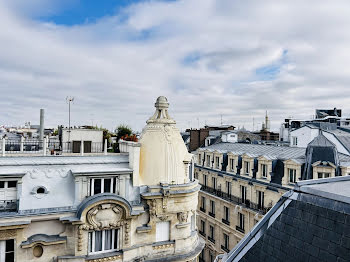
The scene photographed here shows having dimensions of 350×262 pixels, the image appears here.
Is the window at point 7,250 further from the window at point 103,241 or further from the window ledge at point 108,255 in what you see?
the window at point 103,241

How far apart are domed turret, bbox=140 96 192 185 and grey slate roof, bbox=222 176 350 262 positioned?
31.1 ft

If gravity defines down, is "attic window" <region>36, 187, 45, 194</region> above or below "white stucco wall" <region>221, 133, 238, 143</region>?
below

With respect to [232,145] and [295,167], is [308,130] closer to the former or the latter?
[232,145]

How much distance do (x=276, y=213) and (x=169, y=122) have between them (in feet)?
37.6

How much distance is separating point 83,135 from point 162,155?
6.96 m

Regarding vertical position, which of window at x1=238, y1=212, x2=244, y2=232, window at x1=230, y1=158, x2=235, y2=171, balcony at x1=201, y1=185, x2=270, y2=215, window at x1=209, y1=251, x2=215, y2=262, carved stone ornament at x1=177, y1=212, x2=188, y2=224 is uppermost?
window at x1=230, y1=158, x2=235, y2=171

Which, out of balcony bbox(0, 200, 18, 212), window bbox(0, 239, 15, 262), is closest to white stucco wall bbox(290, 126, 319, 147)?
balcony bbox(0, 200, 18, 212)

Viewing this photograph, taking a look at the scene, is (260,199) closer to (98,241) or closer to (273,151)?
(273,151)

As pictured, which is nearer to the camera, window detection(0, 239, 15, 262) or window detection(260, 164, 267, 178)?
window detection(0, 239, 15, 262)

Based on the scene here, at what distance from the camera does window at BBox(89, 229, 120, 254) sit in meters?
14.8

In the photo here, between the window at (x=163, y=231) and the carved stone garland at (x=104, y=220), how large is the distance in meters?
1.96

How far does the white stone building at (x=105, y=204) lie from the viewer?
13477 millimetres

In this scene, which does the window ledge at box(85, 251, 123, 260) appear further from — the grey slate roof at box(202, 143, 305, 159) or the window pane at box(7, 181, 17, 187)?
the grey slate roof at box(202, 143, 305, 159)

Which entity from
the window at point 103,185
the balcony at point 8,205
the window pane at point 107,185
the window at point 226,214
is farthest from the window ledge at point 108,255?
the window at point 226,214
